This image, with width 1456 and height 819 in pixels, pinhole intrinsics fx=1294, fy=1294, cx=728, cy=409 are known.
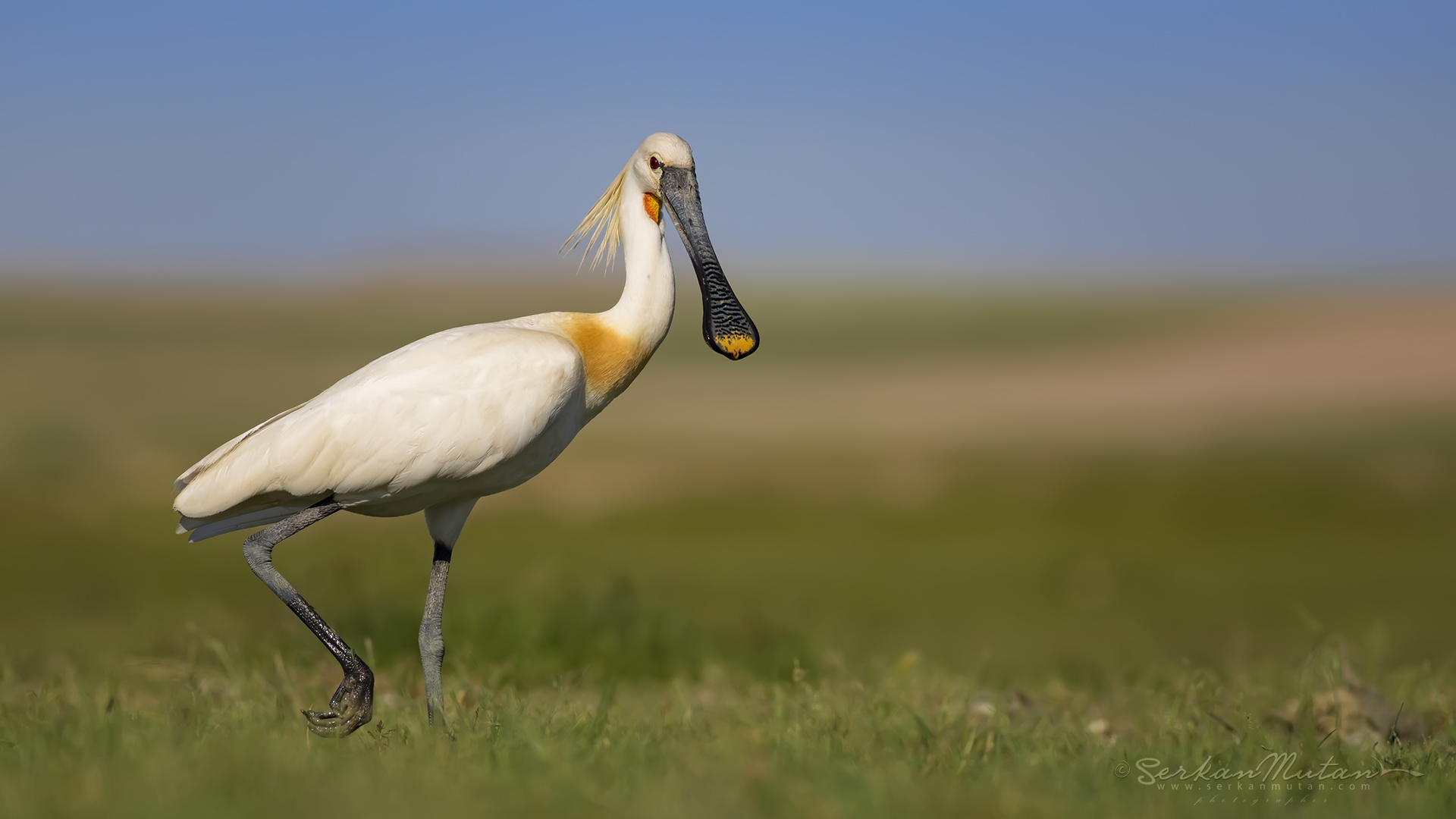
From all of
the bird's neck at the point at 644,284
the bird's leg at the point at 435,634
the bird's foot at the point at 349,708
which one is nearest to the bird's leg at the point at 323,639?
the bird's foot at the point at 349,708

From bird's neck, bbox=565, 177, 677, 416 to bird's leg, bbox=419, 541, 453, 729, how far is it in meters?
1.01

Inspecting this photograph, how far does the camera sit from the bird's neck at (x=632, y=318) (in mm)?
6062

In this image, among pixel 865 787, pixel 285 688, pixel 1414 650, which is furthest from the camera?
pixel 1414 650

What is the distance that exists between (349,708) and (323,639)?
1.30 ft

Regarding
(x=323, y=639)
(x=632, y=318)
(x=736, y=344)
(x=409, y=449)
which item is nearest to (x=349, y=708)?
(x=323, y=639)

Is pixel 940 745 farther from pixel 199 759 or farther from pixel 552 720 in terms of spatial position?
pixel 199 759

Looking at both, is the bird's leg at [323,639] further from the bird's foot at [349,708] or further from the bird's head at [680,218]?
the bird's head at [680,218]

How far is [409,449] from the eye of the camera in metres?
5.43

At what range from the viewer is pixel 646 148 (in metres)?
6.58

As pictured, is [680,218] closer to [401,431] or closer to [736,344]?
[736,344]

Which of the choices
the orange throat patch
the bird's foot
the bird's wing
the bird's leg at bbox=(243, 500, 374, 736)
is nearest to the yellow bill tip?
the orange throat patch

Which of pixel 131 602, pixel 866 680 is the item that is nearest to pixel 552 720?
pixel 866 680

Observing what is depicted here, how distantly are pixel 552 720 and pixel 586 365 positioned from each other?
1.70 m

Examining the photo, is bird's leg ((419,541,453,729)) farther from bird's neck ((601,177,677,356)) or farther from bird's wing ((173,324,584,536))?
bird's neck ((601,177,677,356))
